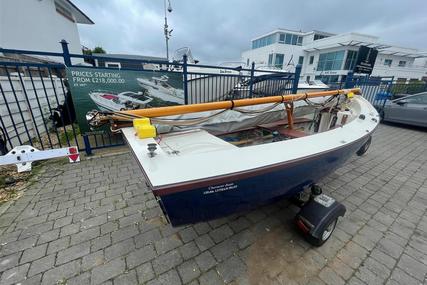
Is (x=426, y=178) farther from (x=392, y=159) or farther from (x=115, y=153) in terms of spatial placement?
(x=115, y=153)

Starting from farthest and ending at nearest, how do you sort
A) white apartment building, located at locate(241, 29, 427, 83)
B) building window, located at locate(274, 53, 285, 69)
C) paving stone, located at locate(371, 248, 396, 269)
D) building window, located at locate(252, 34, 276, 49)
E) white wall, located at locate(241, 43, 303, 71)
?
building window, located at locate(252, 34, 276, 49)
building window, located at locate(274, 53, 285, 69)
white wall, located at locate(241, 43, 303, 71)
white apartment building, located at locate(241, 29, 427, 83)
paving stone, located at locate(371, 248, 396, 269)

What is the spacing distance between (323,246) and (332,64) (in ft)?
97.6

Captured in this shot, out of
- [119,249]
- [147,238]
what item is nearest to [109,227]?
[119,249]

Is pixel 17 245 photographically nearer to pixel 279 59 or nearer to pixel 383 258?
pixel 383 258

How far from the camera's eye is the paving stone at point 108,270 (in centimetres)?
150

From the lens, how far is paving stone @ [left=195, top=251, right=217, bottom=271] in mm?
1618

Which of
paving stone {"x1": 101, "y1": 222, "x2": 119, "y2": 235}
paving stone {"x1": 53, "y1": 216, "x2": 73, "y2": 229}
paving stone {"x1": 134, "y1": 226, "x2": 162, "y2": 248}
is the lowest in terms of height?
paving stone {"x1": 134, "y1": 226, "x2": 162, "y2": 248}

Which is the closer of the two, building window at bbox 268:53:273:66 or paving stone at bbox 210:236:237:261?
paving stone at bbox 210:236:237:261

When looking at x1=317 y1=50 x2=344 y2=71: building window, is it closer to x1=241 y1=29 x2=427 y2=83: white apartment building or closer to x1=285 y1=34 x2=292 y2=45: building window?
x1=241 y1=29 x2=427 y2=83: white apartment building

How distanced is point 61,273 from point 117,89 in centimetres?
299

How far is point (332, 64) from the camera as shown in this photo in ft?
81.6

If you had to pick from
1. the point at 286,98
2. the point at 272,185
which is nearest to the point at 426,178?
the point at 286,98

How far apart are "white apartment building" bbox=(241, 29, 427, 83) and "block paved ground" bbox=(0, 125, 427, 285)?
24838 millimetres

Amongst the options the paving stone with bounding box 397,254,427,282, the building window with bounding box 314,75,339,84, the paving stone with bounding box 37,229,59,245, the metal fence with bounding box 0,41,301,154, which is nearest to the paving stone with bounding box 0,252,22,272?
the paving stone with bounding box 37,229,59,245
